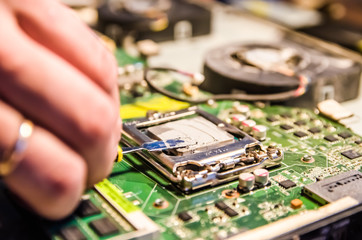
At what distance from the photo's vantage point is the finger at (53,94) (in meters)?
1.43

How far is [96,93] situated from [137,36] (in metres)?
2.37

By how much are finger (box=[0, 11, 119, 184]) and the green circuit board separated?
306 mm

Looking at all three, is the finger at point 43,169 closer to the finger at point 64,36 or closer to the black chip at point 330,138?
the finger at point 64,36

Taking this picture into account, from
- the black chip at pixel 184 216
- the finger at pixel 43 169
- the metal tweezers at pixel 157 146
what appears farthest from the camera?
the metal tweezers at pixel 157 146

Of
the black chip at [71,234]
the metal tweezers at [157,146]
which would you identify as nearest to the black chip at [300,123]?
the metal tweezers at [157,146]

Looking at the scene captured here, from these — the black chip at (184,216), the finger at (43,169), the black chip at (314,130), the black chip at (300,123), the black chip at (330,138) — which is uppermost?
the finger at (43,169)

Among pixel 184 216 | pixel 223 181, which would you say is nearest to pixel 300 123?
pixel 223 181

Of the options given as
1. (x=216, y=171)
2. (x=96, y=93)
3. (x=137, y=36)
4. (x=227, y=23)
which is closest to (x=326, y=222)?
(x=216, y=171)

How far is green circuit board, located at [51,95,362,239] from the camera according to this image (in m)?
1.76

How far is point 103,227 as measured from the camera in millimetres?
1688

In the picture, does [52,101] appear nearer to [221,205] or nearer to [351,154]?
[221,205]

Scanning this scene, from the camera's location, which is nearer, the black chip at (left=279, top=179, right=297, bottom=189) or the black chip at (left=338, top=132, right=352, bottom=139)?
the black chip at (left=279, top=179, right=297, bottom=189)

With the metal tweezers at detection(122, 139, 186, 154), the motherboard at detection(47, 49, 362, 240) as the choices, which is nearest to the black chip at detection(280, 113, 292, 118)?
the motherboard at detection(47, 49, 362, 240)

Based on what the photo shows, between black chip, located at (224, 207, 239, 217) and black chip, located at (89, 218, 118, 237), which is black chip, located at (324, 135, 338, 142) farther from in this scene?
black chip, located at (89, 218, 118, 237)
